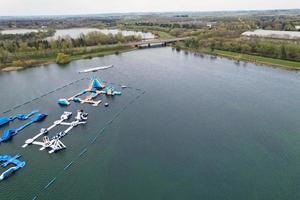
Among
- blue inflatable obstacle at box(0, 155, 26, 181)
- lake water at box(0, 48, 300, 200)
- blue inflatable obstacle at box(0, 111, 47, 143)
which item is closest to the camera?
lake water at box(0, 48, 300, 200)

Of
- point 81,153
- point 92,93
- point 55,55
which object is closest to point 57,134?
point 81,153

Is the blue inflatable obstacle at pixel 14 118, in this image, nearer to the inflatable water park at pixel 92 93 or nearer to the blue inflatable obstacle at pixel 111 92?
the inflatable water park at pixel 92 93

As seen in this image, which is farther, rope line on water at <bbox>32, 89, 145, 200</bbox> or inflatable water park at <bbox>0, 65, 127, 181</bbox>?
inflatable water park at <bbox>0, 65, 127, 181</bbox>

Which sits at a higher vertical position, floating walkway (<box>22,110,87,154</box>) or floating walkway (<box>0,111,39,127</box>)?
floating walkway (<box>0,111,39,127</box>)

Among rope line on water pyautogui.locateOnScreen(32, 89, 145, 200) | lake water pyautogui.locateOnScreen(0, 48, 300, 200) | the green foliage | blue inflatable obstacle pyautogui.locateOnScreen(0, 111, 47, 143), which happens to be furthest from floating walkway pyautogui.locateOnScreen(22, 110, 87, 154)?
the green foliage

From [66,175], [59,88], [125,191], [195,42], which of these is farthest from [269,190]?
[195,42]

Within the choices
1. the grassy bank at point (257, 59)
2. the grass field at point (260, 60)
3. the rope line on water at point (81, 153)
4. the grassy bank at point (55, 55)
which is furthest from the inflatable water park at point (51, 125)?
the grass field at point (260, 60)

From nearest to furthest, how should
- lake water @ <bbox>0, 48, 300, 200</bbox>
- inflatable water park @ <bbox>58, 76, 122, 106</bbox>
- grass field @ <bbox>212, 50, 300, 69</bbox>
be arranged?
lake water @ <bbox>0, 48, 300, 200</bbox> → inflatable water park @ <bbox>58, 76, 122, 106</bbox> → grass field @ <bbox>212, 50, 300, 69</bbox>

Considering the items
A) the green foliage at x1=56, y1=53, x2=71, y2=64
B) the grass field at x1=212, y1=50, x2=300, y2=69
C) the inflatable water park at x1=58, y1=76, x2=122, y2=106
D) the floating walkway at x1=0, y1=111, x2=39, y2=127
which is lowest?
the floating walkway at x1=0, y1=111, x2=39, y2=127

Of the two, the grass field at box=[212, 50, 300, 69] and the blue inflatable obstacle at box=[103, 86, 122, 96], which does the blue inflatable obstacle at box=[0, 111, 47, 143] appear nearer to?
→ the blue inflatable obstacle at box=[103, 86, 122, 96]
